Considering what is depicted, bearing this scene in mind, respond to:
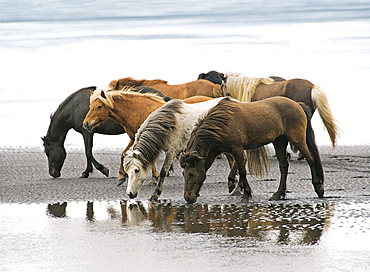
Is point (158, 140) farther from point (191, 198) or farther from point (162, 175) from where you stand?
point (191, 198)

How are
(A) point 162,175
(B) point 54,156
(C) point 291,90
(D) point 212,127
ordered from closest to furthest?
(D) point 212,127
(A) point 162,175
(B) point 54,156
(C) point 291,90

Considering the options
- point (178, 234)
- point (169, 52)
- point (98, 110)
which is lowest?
point (178, 234)

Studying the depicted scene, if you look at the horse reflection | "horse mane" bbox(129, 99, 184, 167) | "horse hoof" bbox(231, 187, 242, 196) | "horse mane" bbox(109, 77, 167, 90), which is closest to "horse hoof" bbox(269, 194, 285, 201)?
the horse reflection

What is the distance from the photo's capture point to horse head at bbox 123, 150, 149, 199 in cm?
1005

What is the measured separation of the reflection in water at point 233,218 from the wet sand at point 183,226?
0.04ft

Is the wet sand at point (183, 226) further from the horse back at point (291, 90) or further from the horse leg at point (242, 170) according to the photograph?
the horse back at point (291, 90)

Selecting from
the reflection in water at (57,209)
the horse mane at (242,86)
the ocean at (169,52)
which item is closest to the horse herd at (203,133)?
the reflection in water at (57,209)

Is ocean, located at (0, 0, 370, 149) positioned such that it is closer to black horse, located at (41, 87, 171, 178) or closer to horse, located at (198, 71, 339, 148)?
horse, located at (198, 71, 339, 148)

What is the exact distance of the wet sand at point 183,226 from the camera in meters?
6.77

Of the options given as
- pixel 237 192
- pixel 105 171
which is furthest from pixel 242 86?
pixel 237 192

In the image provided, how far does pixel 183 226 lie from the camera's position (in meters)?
8.34

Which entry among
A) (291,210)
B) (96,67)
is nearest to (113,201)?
(291,210)

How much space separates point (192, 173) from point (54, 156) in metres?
4.18

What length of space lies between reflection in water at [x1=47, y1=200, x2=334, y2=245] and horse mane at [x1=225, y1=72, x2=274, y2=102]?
6138 mm
